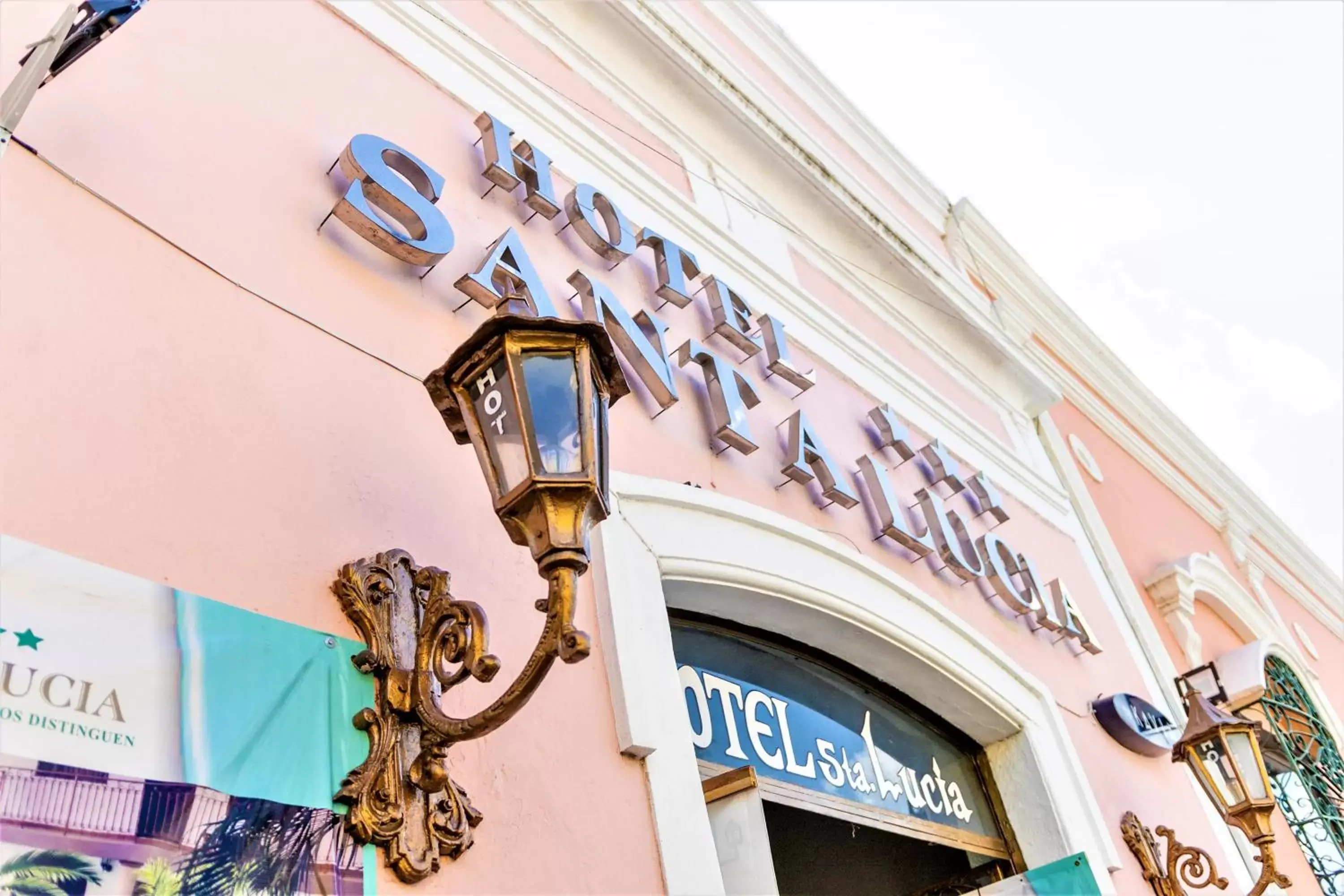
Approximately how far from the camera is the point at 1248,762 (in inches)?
185

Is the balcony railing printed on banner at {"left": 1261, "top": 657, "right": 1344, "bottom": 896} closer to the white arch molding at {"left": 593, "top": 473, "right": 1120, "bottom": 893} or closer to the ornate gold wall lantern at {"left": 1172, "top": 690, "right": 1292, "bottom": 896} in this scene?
the ornate gold wall lantern at {"left": 1172, "top": 690, "right": 1292, "bottom": 896}

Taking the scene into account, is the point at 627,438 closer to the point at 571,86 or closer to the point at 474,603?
the point at 474,603

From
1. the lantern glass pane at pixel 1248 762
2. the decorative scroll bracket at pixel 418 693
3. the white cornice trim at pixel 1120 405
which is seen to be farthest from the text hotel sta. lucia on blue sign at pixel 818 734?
the white cornice trim at pixel 1120 405

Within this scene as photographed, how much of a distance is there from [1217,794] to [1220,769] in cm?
11

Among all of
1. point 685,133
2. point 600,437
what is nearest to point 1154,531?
point 685,133

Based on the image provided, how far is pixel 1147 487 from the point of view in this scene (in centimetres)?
912

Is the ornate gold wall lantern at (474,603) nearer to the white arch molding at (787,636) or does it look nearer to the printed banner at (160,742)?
the printed banner at (160,742)

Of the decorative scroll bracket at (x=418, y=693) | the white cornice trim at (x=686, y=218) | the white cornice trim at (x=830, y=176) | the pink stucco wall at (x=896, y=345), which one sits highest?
the white cornice trim at (x=830, y=176)

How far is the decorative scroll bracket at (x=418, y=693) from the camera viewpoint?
2.08 metres

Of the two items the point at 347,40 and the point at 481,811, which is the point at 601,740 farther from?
the point at 347,40

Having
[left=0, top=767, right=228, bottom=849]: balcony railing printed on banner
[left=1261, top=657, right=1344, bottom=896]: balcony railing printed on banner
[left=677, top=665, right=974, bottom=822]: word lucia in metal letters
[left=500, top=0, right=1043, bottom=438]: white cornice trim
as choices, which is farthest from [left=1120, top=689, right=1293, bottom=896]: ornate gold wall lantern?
[left=0, top=767, right=228, bottom=849]: balcony railing printed on banner

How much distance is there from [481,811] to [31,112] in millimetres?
1700

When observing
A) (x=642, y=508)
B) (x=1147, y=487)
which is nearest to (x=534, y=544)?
(x=642, y=508)

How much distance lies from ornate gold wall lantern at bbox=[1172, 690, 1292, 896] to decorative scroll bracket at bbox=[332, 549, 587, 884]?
3533 millimetres
